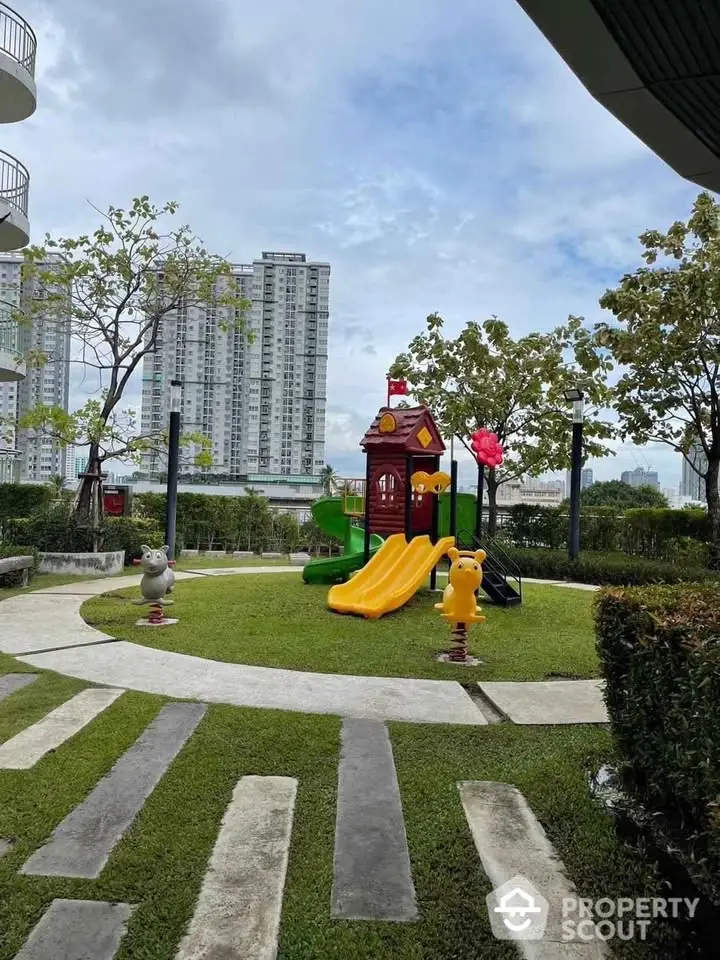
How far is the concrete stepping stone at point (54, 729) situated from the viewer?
3744mm

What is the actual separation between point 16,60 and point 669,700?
16.6 m

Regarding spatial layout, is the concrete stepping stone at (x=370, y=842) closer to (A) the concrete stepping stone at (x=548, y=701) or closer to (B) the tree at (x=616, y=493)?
(A) the concrete stepping stone at (x=548, y=701)

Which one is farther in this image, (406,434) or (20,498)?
(20,498)

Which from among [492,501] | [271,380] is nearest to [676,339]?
[492,501]

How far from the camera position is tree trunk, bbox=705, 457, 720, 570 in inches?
500

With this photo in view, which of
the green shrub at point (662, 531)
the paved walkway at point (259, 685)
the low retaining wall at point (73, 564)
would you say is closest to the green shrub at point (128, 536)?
the low retaining wall at point (73, 564)

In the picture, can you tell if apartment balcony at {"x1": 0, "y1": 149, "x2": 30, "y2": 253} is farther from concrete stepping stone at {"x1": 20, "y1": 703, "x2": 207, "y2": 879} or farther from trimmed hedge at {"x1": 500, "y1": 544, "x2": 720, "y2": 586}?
concrete stepping stone at {"x1": 20, "y1": 703, "x2": 207, "y2": 879}

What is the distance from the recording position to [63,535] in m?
13.1

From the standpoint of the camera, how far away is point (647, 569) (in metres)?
12.5

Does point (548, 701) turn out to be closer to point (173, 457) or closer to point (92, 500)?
point (173, 457)

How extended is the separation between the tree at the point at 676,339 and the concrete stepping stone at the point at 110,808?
10636 millimetres

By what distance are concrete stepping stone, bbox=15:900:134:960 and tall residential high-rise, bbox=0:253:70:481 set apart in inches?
513

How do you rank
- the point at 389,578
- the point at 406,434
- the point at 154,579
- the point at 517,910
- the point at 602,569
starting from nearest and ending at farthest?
the point at 517,910, the point at 154,579, the point at 389,578, the point at 406,434, the point at 602,569

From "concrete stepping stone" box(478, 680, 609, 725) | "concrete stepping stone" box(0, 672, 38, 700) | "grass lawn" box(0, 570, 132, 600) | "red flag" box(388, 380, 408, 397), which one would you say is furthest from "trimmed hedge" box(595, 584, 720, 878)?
"red flag" box(388, 380, 408, 397)
